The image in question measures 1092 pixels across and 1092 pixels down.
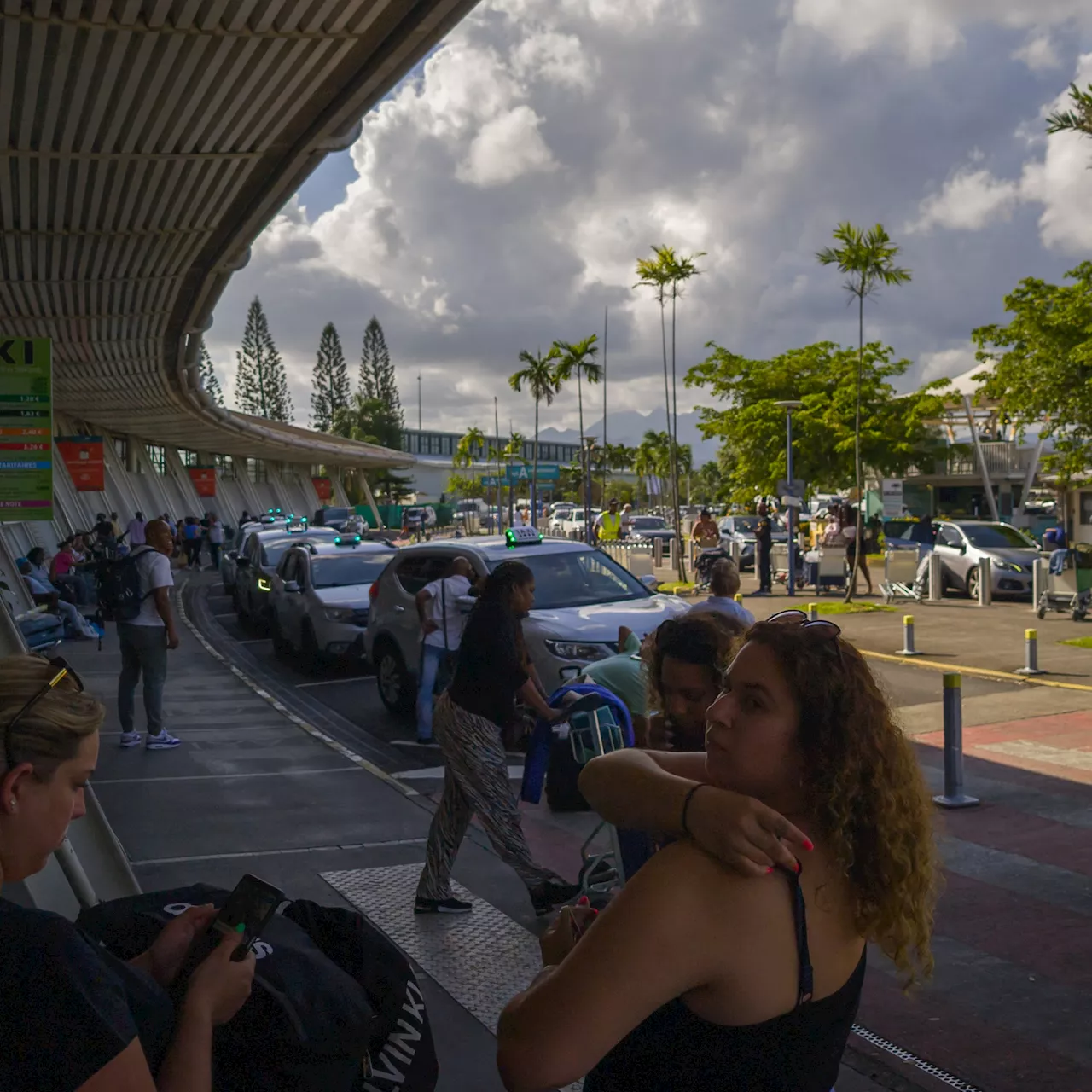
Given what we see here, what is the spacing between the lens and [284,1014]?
7.12ft

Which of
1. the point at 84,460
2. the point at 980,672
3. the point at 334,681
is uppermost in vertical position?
the point at 84,460

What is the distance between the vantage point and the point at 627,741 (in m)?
4.71

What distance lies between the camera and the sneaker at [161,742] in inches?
415

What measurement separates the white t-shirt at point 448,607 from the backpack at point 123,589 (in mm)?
2430

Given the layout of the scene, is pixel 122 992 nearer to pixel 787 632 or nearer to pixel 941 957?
pixel 787 632

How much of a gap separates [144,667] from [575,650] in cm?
378

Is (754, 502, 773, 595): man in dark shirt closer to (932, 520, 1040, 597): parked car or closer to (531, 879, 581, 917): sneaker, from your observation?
(932, 520, 1040, 597): parked car

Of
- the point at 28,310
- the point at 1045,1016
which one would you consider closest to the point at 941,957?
the point at 1045,1016

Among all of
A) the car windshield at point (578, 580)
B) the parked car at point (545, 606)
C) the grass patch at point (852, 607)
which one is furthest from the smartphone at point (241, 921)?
the grass patch at point (852, 607)

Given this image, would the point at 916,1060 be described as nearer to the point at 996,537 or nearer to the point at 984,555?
the point at 984,555

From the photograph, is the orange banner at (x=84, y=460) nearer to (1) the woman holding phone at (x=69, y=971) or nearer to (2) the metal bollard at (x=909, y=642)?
(2) the metal bollard at (x=909, y=642)

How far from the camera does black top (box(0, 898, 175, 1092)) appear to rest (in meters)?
1.69

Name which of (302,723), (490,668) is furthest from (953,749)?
(302,723)

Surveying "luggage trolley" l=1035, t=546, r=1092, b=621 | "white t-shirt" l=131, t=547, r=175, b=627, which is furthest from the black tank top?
"luggage trolley" l=1035, t=546, r=1092, b=621
